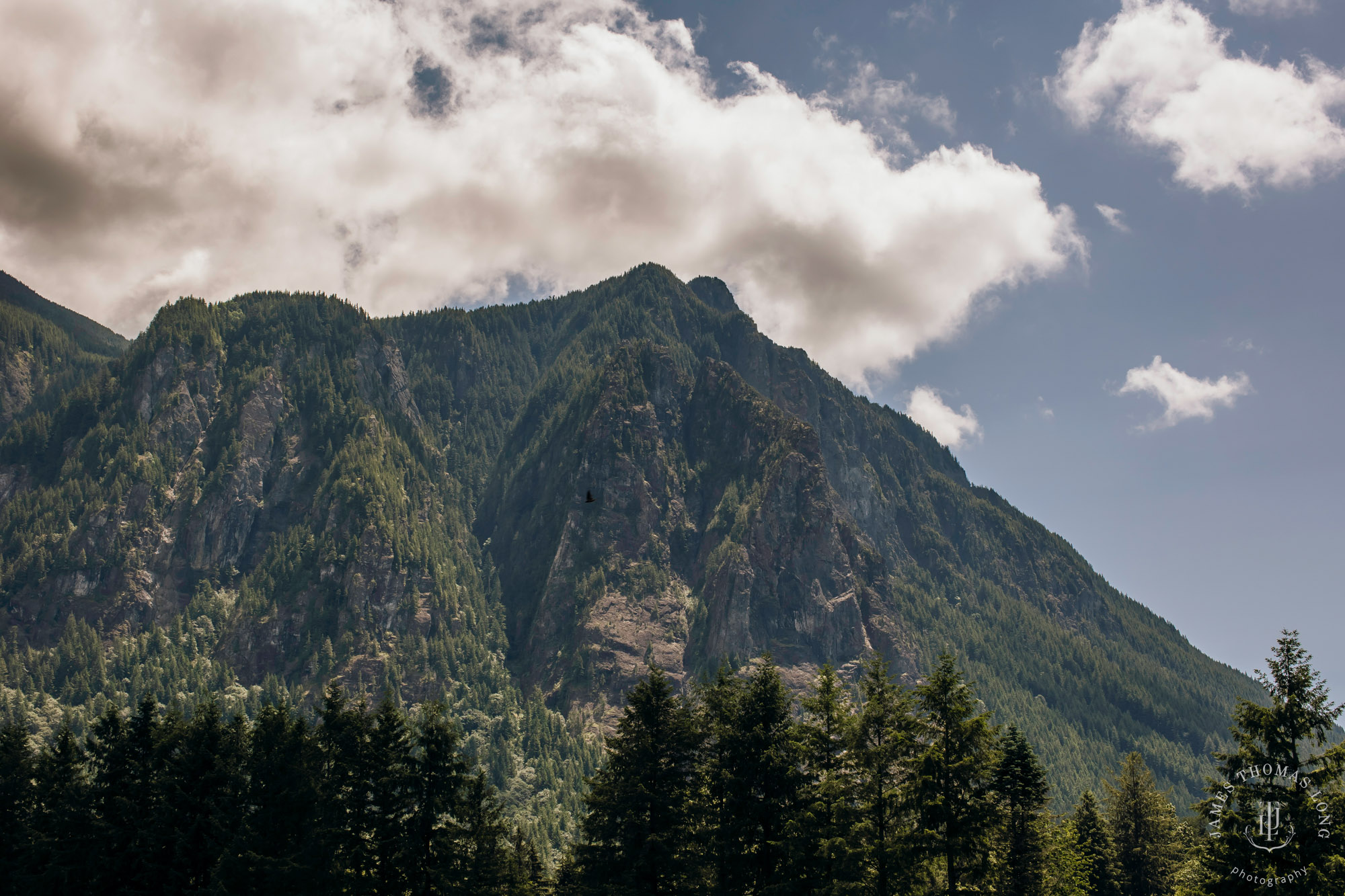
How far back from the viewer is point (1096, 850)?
73.4m

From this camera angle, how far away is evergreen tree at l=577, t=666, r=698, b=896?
46781 mm

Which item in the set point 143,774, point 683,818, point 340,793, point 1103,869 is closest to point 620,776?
point 683,818

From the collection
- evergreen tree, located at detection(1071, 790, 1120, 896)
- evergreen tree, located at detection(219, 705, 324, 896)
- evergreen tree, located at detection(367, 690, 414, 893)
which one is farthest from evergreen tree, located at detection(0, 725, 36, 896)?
evergreen tree, located at detection(1071, 790, 1120, 896)

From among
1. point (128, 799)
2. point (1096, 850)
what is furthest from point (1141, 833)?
point (128, 799)

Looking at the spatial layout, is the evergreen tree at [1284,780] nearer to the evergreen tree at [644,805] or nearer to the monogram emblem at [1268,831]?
the monogram emblem at [1268,831]

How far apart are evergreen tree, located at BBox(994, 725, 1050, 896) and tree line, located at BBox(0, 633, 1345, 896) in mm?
154

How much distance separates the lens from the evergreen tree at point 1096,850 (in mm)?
71875

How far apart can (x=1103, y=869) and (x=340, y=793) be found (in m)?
56.9

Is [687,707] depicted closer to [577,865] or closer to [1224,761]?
[577,865]

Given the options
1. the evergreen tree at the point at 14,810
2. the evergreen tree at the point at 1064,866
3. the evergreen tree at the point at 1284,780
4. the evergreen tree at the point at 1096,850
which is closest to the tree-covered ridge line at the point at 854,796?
the evergreen tree at the point at 1284,780

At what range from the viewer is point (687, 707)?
49.8 metres

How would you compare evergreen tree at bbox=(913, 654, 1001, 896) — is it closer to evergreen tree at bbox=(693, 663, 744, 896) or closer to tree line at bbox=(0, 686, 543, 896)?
evergreen tree at bbox=(693, 663, 744, 896)
